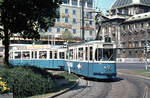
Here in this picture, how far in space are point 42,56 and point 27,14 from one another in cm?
2019

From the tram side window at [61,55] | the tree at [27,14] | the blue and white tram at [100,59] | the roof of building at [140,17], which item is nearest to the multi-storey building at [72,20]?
the roof of building at [140,17]

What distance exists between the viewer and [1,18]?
55.1 feet

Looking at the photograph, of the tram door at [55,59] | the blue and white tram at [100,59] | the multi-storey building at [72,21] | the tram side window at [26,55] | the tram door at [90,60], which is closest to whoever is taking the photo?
the blue and white tram at [100,59]

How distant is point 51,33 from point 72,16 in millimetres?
10468

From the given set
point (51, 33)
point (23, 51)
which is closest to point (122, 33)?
point (51, 33)

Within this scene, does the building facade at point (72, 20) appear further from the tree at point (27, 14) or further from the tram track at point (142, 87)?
the tree at point (27, 14)

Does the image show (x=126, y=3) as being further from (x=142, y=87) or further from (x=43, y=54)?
(x=142, y=87)

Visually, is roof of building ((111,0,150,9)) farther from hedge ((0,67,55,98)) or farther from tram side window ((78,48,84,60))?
hedge ((0,67,55,98))

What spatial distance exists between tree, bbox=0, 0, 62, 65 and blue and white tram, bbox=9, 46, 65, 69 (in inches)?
592

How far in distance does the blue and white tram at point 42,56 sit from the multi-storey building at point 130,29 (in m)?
50.9

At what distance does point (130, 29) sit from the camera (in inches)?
3748

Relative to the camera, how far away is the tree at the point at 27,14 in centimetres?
1567

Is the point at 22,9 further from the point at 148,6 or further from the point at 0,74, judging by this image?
the point at 148,6

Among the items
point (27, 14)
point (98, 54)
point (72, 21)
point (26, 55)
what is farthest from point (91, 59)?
point (72, 21)
